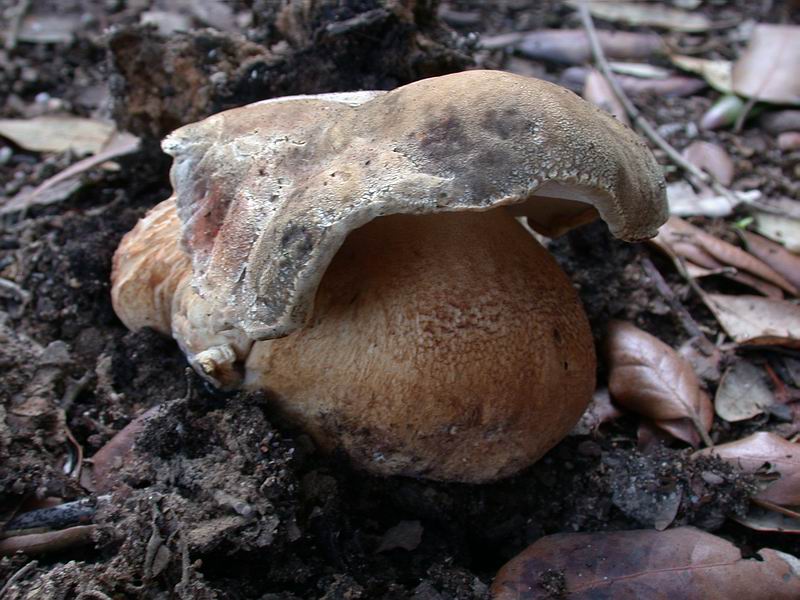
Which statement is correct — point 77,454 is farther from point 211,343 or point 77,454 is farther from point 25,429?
point 211,343

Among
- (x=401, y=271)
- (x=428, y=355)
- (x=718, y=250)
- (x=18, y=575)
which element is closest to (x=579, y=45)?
(x=718, y=250)

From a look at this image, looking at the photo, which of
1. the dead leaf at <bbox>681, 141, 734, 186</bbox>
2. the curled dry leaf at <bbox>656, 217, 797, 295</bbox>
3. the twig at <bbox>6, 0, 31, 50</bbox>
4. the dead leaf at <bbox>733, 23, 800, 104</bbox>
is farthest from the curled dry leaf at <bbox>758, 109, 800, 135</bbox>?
the twig at <bbox>6, 0, 31, 50</bbox>

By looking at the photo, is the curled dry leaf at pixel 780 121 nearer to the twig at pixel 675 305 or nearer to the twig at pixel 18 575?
the twig at pixel 675 305

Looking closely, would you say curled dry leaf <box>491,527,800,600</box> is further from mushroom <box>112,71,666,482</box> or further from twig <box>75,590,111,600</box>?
twig <box>75,590,111,600</box>

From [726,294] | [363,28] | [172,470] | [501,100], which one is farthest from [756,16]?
[172,470]

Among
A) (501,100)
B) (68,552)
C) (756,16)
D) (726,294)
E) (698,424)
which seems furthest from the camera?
(756,16)
